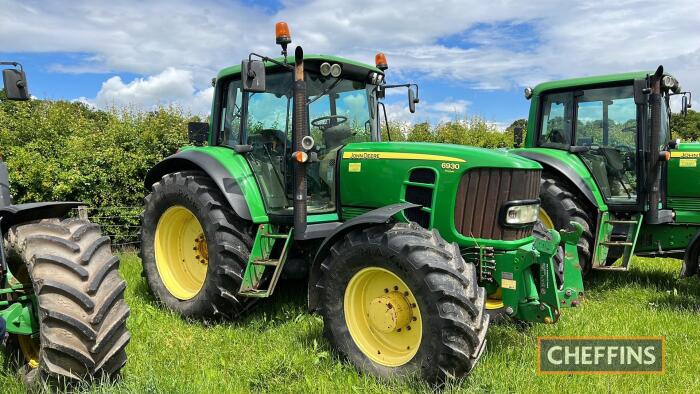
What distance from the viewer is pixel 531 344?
4254 mm

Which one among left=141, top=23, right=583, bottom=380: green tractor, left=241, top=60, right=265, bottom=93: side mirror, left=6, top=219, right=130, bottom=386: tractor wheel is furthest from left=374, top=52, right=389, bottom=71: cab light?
left=6, top=219, right=130, bottom=386: tractor wheel

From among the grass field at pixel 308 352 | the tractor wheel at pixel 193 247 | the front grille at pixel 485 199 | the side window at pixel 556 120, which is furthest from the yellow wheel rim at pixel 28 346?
the side window at pixel 556 120

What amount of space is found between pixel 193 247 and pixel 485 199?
2986 mm

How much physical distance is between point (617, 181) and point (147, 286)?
5562 mm

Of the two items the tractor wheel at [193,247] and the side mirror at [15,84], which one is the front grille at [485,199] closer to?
the tractor wheel at [193,247]

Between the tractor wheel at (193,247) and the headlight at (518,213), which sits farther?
the tractor wheel at (193,247)

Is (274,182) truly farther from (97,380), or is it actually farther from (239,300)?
(97,380)

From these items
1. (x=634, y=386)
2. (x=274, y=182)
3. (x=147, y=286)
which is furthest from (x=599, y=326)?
(x=147, y=286)

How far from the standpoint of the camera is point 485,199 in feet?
13.2

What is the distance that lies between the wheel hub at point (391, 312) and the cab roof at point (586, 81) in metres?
4.33

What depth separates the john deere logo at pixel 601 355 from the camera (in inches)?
152

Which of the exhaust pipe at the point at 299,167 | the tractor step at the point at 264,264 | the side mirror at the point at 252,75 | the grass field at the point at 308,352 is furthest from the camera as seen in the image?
the tractor step at the point at 264,264

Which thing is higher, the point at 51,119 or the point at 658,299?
the point at 51,119

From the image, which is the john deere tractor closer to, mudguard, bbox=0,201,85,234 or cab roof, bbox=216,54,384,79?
mudguard, bbox=0,201,85,234
